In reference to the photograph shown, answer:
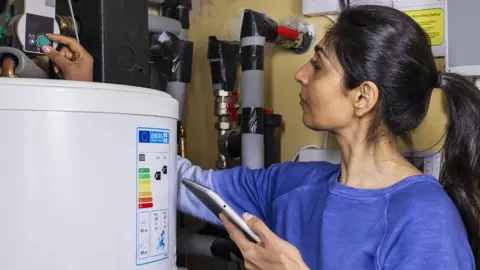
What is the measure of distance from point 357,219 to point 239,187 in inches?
11.0

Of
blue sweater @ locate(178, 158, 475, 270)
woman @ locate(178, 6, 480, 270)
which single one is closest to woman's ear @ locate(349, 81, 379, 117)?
woman @ locate(178, 6, 480, 270)

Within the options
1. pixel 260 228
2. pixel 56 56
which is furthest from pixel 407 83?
pixel 56 56

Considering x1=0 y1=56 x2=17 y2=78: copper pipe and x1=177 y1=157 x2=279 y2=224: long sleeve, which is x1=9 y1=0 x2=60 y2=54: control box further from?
x1=177 y1=157 x2=279 y2=224: long sleeve

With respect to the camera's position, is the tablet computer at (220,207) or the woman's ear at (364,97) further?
the woman's ear at (364,97)

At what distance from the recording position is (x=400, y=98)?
89 centimetres

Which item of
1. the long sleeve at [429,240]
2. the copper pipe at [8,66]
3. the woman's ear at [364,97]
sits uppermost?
the copper pipe at [8,66]

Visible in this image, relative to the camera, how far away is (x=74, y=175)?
2.28ft

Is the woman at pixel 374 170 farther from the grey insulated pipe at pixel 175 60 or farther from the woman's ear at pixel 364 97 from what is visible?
the grey insulated pipe at pixel 175 60

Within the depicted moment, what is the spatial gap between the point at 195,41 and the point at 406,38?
71cm

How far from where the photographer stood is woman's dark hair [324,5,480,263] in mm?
875

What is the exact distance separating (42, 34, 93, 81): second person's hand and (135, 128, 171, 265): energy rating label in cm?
15

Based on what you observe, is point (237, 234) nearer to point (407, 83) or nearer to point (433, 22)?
point (407, 83)

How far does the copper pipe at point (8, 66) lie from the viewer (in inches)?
32.0

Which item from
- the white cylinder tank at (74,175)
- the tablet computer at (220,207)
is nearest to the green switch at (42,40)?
the white cylinder tank at (74,175)
